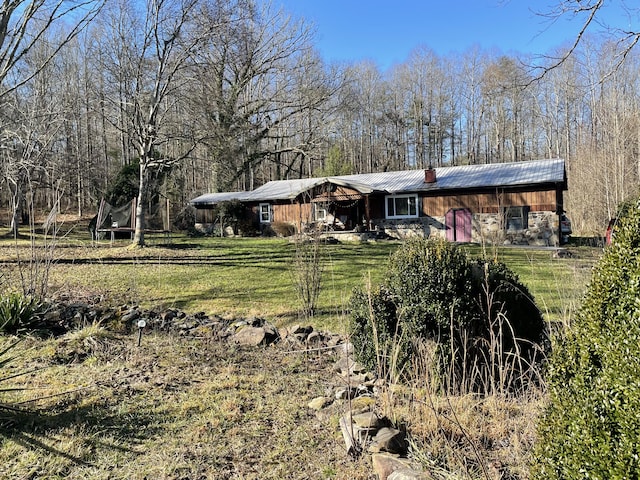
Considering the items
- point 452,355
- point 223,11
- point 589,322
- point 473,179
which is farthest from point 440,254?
point 473,179

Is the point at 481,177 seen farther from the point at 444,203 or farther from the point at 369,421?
the point at 369,421

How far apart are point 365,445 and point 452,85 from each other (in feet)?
136

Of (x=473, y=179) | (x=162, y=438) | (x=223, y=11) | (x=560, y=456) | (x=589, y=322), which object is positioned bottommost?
(x=162, y=438)

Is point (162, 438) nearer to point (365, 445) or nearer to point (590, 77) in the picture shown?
point (365, 445)

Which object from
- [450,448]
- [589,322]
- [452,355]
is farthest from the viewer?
[452,355]

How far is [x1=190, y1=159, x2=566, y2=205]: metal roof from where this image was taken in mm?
19828

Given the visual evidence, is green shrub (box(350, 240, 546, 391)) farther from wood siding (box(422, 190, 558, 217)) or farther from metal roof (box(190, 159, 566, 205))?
wood siding (box(422, 190, 558, 217))

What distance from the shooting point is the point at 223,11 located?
49.1 feet

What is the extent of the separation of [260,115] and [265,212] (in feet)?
32.4

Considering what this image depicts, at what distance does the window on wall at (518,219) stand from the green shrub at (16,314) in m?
19.0

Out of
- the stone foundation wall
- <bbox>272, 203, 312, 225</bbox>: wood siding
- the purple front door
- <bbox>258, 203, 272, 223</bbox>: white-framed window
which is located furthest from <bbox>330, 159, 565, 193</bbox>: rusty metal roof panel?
<bbox>258, 203, 272, 223</bbox>: white-framed window

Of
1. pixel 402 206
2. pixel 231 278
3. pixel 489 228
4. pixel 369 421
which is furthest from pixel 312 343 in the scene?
pixel 402 206

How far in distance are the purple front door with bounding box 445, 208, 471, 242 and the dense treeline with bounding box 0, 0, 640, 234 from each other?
236 inches

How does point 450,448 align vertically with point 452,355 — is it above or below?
below
